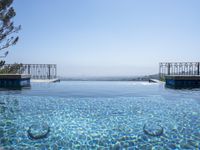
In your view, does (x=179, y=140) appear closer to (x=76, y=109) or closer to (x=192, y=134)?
(x=192, y=134)

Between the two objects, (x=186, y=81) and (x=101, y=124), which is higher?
(x=186, y=81)

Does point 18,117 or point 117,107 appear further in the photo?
point 117,107

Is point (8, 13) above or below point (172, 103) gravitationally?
above

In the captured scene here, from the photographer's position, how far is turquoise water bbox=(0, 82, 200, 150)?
4902 millimetres

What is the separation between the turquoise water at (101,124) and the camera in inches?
193

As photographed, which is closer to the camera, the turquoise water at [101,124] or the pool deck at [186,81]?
the turquoise water at [101,124]

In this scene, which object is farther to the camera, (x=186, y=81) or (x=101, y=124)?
(x=186, y=81)

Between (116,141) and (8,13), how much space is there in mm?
13171

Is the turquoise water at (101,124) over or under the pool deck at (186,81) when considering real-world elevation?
under

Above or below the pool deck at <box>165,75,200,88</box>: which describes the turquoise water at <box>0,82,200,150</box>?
below

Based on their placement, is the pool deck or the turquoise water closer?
the turquoise water

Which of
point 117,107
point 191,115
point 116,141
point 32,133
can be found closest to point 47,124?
point 32,133

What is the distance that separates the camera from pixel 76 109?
281 inches

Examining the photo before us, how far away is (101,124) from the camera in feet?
19.4
